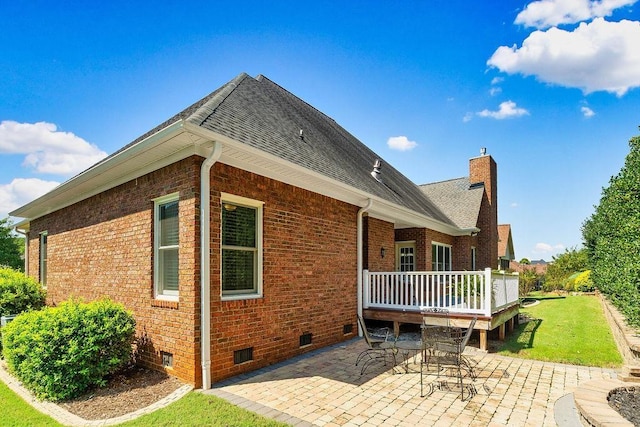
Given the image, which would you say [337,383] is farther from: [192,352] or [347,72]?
[347,72]

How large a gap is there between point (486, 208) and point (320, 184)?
16.1 m

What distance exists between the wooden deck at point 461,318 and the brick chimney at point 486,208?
10.5 meters

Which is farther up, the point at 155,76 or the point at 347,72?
the point at 347,72

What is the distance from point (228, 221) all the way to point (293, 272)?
1.90 m

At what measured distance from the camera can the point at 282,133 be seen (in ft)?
28.3

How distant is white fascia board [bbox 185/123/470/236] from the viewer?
18.1 feet

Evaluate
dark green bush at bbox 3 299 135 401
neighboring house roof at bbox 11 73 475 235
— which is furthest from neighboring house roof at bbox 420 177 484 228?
dark green bush at bbox 3 299 135 401

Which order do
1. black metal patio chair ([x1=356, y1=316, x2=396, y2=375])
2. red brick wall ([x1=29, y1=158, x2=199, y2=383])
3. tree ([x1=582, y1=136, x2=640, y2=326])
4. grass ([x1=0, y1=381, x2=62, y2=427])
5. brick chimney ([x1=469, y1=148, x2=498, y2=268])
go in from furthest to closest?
brick chimney ([x1=469, y1=148, x2=498, y2=268])
tree ([x1=582, y1=136, x2=640, y2=326])
black metal patio chair ([x1=356, y1=316, x2=396, y2=375])
red brick wall ([x1=29, y1=158, x2=199, y2=383])
grass ([x1=0, y1=381, x2=62, y2=427])

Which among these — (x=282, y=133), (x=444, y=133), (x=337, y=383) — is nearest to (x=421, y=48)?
(x=444, y=133)

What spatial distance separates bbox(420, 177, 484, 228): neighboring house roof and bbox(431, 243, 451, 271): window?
1.91 metres

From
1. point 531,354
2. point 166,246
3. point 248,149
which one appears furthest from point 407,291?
point 166,246

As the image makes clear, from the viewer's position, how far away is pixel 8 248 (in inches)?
1198

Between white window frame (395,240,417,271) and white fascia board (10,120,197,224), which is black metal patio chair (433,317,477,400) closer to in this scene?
white fascia board (10,120,197,224)

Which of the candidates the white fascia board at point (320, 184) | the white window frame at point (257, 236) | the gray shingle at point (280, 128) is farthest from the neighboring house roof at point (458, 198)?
the white window frame at point (257, 236)
